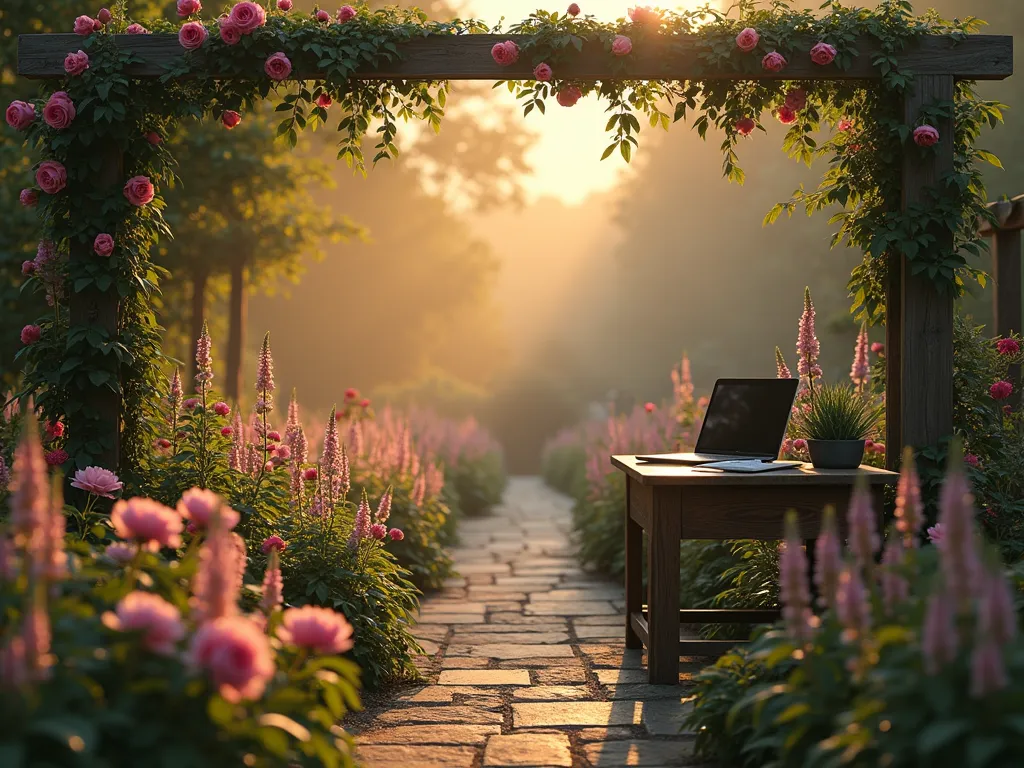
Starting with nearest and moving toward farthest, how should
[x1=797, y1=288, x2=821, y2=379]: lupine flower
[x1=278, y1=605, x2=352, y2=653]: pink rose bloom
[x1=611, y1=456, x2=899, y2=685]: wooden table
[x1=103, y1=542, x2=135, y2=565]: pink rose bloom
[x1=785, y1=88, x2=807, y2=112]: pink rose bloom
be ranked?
1. [x1=278, y1=605, x2=352, y2=653]: pink rose bloom
2. [x1=103, y1=542, x2=135, y2=565]: pink rose bloom
3. [x1=611, y1=456, x2=899, y2=685]: wooden table
4. [x1=797, y1=288, x2=821, y2=379]: lupine flower
5. [x1=785, y1=88, x2=807, y2=112]: pink rose bloom

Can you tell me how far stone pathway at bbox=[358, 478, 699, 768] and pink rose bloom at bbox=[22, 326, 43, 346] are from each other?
8.78 feet

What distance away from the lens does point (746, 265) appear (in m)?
32.0

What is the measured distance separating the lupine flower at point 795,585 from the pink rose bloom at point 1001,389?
3.51 metres

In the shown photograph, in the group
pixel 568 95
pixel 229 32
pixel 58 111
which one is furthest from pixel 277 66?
pixel 568 95

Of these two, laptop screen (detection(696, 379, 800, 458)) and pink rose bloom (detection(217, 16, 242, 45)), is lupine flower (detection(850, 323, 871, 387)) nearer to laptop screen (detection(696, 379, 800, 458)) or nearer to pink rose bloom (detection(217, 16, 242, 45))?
laptop screen (detection(696, 379, 800, 458))

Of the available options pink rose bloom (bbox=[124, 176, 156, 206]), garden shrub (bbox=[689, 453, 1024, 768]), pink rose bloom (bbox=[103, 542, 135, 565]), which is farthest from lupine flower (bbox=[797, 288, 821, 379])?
pink rose bloom (bbox=[103, 542, 135, 565])

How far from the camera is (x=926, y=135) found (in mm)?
5098

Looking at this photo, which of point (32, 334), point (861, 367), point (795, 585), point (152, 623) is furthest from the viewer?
point (861, 367)

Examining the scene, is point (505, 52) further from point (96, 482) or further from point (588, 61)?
point (96, 482)

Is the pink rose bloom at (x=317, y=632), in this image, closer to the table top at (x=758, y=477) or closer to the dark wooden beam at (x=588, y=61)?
the table top at (x=758, y=477)

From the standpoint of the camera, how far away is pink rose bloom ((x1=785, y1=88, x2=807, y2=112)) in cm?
557

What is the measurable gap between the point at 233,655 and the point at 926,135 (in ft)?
14.6

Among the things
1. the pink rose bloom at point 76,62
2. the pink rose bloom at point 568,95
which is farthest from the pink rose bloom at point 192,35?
the pink rose bloom at point 568,95

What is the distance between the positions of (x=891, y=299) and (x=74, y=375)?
4431 millimetres
